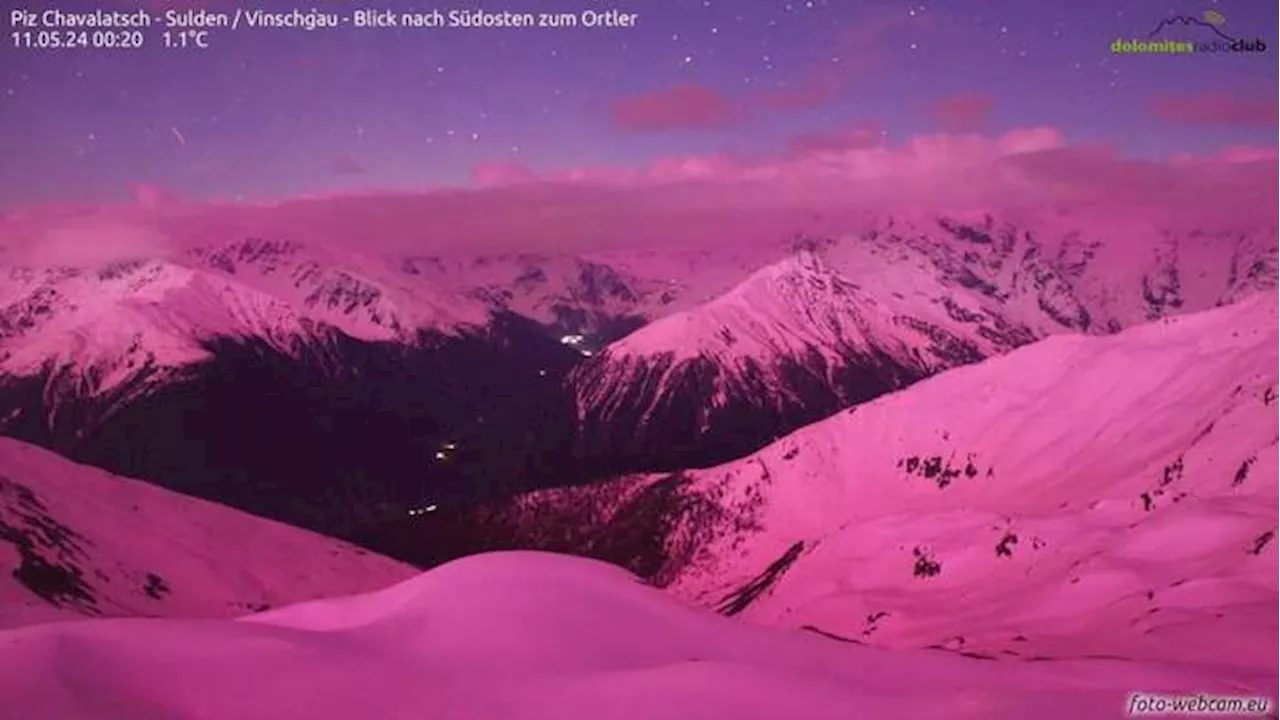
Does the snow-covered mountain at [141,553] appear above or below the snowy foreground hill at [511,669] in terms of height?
below

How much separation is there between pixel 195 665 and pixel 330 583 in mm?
91266

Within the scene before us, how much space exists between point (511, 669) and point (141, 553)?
264 ft

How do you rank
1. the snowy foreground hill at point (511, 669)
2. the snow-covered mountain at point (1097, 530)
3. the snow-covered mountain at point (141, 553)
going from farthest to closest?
the snow-covered mountain at point (141, 553), the snow-covered mountain at point (1097, 530), the snowy foreground hill at point (511, 669)

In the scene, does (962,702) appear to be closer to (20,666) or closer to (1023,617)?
(20,666)

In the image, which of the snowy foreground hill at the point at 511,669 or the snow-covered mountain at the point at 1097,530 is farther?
the snow-covered mountain at the point at 1097,530

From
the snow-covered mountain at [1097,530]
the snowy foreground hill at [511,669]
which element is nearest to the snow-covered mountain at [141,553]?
the snowy foreground hill at [511,669]

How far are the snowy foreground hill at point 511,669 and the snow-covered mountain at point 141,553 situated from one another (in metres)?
43.2

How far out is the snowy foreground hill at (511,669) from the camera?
11.3 metres

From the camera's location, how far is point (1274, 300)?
163250mm

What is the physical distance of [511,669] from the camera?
12625 mm

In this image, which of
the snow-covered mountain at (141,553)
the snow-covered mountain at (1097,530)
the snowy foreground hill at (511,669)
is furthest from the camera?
the snow-covered mountain at (141,553)

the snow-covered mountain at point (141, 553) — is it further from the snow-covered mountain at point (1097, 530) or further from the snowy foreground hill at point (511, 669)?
the snow-covered mountain at point (1097, 530)

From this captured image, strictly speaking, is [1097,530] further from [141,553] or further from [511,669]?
[141,553]

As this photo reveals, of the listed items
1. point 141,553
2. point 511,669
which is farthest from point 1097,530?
point 141,553
